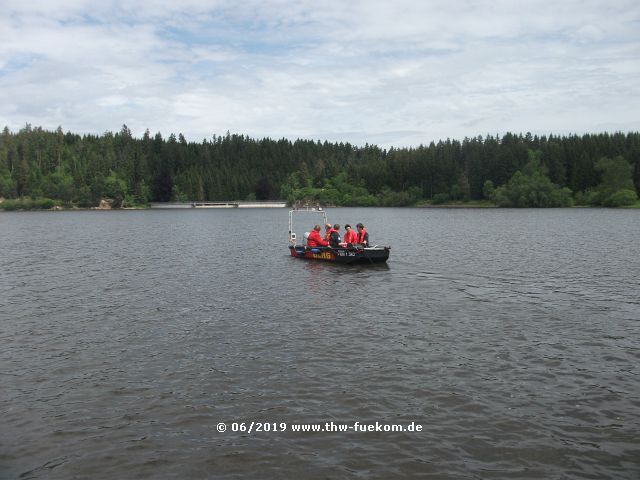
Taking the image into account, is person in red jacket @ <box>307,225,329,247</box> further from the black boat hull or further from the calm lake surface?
the calm lake surface

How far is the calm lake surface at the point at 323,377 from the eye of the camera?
1172 centimetres

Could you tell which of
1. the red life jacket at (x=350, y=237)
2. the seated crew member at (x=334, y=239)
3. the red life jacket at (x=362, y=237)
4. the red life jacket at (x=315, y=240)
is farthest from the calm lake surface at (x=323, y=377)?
the red life jacket at (x=315, y=240)

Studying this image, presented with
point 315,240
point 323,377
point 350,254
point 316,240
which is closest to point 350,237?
point 350,254

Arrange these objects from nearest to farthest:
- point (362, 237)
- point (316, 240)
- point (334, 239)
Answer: point (362, 237), point (334, 239), point (316, 240)

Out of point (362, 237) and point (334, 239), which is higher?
point (362, 237)

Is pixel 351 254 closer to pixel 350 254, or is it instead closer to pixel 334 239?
pixel 350 254

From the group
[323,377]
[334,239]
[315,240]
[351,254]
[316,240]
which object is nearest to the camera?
[323,377]

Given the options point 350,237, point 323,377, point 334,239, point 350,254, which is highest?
point 350,237

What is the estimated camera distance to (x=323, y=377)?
16359 millimetres

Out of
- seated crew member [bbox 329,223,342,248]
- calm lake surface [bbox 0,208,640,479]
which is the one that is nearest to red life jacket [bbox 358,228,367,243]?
seated crew member [bbox 329,223,342,248]

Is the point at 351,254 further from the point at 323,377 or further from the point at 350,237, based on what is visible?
the point at 323,377

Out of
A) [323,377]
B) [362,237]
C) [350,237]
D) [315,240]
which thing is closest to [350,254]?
[362,237]

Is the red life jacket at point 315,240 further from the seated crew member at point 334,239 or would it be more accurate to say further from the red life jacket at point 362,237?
the red life jacket at point 362,237

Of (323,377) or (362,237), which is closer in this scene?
(323,377)
